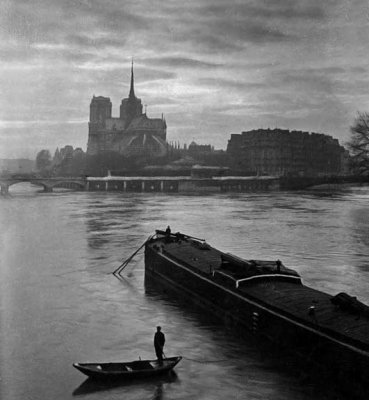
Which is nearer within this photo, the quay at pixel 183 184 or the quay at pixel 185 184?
the quay at pixel 183 184

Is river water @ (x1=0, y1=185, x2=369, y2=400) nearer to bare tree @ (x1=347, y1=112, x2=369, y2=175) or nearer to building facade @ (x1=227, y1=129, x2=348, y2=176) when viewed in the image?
bare tree @ (x1=347, y1=112, x2=369, y2=175)

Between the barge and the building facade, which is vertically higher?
the building facade

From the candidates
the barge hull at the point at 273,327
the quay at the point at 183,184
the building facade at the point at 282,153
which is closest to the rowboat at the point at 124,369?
the barge hull at the point at 273,327

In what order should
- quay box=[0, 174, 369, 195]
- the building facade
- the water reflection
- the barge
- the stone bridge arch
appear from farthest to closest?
the building facade < quay box=[0, 174, 369, 195] < the stone bridge arch < the water reflection < the barge

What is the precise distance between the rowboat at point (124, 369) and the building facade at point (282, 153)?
134664 millimetres

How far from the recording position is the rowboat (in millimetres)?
14930

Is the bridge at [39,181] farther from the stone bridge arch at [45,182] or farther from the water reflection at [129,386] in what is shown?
the water reflection at [129,386]

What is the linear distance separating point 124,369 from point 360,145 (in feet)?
252

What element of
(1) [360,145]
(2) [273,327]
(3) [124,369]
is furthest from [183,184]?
(3) [124,369]

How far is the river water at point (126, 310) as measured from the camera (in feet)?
49.9

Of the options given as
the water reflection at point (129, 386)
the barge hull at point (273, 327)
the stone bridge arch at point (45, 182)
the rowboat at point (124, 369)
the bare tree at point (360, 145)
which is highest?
the bare tree at point (360, 145)


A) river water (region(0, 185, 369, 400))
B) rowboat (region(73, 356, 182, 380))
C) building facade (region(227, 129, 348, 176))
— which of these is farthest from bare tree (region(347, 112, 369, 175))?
rowboat (region(73, 356, 182, 380))

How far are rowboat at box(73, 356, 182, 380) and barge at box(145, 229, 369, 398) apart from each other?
137 inches

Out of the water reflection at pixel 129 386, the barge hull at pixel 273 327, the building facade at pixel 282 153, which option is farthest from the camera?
the building facade at pixel 282 153
